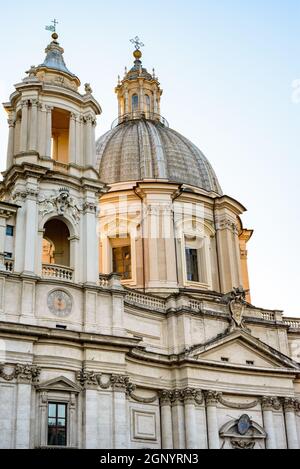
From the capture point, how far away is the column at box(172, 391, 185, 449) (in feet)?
99.2

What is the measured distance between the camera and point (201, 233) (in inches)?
1567

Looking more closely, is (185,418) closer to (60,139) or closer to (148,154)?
(60,139)

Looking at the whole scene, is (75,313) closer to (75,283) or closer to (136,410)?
(75,283)

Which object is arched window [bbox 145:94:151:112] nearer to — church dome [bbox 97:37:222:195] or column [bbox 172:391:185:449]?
church dome [bbox 97:37:222:195]

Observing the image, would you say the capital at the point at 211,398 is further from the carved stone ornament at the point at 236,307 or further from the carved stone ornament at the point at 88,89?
the carved stone ornament at the point at 88,89

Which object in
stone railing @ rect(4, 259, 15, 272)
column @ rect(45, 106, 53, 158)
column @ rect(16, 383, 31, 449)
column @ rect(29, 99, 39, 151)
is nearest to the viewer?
column @ rect(16, 383, 31, 449)

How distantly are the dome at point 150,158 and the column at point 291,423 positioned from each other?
1454 cm

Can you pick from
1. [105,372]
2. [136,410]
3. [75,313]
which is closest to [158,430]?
[136,410]

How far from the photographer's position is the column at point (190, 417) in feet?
98.4

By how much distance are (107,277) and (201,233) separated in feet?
34.1

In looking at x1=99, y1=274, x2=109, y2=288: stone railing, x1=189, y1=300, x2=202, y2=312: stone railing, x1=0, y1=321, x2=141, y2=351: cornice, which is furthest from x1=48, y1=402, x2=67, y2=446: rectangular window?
x1=189, y1=300, x2=202, y2=312: stone railing

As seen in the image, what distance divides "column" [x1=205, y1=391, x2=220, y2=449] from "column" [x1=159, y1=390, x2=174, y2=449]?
1.83 meters

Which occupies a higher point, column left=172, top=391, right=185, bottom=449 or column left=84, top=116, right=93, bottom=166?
column left=84, top=116, right=93, bottom=166

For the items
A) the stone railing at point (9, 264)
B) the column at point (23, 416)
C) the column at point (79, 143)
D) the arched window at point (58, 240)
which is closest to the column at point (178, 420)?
the column at point (23, 416)
